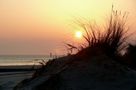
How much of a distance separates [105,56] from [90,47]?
18.1 inches

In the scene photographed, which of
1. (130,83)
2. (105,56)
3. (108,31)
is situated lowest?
(130,83)

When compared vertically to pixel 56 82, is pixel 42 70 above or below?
above

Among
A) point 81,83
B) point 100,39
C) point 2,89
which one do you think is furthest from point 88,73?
point 2,89

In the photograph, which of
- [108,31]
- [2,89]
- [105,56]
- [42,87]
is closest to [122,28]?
[108,31]

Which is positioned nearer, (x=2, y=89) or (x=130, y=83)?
(x=130, y=83)

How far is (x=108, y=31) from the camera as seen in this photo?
24.6ft

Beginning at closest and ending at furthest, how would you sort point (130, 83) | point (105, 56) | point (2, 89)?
point (130, 83), point (105, 56), point (2, 89)

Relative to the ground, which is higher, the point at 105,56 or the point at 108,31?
the point at 108,31

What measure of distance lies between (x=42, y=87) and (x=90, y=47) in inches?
50.3

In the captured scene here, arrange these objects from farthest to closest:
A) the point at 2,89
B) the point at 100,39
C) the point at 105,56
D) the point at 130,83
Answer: the point at 2,89 < the point at 100,39 < the point at 105,56 < the point at 130,83

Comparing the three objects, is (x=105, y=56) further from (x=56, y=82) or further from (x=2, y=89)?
(x=2, y=89)

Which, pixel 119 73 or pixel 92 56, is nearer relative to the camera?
pixel 119 73

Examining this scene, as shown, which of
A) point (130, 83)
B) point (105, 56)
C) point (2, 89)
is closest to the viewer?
point (130, 83)

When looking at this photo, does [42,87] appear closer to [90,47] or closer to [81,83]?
[81,83]
